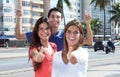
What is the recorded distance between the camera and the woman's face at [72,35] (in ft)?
11.9

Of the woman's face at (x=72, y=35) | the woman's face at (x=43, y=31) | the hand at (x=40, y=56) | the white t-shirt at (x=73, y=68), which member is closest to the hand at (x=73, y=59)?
the white t-shirt at (x=73, y=68)

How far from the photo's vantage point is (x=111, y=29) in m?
136

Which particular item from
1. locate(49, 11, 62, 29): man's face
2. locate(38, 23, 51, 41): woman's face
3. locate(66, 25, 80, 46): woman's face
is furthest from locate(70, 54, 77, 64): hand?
locate(49, 11, 62, 29): man's face

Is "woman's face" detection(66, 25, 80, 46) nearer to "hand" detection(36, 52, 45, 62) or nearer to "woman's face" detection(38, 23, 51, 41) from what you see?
"hand" detection(36, 52, 45, 62)

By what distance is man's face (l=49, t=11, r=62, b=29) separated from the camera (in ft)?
14.7

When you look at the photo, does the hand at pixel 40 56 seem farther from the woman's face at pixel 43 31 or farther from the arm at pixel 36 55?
the woman's face at pixel 43 31

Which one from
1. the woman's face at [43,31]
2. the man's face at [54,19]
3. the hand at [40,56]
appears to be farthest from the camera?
the man's face at [54,19]

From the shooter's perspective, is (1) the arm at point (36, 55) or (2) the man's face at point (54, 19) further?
(2) the man's face at point (54, 19)

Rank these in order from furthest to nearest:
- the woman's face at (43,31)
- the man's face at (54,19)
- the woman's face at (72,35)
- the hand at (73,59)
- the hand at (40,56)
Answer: the man's face at (54,19), the woman's face at (43,31), the hand at (40,56), the woman's face at (72,35), the hand at (73,59)

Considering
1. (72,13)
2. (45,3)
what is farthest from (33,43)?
(72,13)

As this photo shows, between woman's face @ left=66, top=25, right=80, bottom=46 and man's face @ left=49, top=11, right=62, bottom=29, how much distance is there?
81cm

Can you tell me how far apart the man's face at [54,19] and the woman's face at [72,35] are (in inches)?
32.0

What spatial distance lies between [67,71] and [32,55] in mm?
613

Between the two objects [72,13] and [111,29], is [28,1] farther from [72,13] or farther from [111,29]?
[111,29]
